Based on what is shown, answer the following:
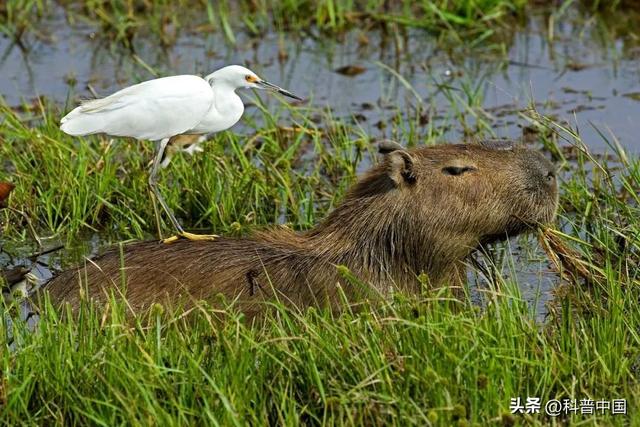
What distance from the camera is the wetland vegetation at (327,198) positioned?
4117 millimetres

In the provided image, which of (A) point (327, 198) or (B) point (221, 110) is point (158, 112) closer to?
(B) point (221, 110)

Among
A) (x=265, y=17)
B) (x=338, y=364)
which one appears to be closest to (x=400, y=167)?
(x=338, y=364)

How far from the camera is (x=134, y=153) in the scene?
6.87 meters

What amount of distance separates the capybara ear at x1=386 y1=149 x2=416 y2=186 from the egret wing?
75cm

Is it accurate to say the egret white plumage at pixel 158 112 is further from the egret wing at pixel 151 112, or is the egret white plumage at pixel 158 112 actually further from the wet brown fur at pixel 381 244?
the wet brown fur at pixel 381 244

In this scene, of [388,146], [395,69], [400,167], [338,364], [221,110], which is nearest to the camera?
[338,364]

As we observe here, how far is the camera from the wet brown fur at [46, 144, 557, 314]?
5301 mm

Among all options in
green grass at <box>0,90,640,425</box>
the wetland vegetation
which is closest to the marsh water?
the wetland vegetation

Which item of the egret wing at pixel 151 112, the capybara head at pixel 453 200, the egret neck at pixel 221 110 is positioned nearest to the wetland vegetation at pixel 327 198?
the capybara head at pixel 453 200

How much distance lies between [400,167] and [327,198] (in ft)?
5.06

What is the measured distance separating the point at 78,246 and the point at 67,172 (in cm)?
38

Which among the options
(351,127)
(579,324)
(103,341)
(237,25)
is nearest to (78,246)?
(351,127)

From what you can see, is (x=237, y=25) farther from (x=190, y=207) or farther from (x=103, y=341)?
(x=103, y=341)

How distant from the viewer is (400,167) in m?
5.40
